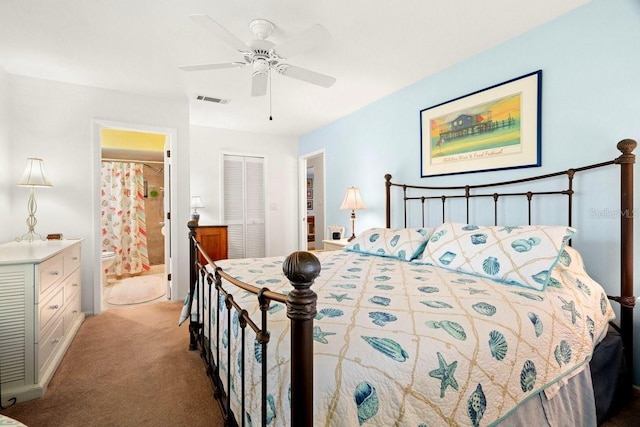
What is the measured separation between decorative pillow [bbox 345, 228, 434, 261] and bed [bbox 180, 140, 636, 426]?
4.5 inches

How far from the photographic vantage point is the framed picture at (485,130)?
222 cm

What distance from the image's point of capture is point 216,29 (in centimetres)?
173

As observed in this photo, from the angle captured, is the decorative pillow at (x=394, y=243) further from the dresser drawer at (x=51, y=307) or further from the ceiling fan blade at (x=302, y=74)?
the dresser drawer at (x=51, y=307)

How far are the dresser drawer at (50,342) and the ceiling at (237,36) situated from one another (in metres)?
2.09

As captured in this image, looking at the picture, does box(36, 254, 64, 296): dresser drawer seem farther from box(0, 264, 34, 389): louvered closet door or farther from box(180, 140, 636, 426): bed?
box(180, 140, 636, 426): bed

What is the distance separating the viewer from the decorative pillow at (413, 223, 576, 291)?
1562mm

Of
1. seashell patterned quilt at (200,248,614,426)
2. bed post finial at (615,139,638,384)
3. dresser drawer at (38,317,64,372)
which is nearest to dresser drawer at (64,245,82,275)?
dresser drawer at (38,317,64,372)

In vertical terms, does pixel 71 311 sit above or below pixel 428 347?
below

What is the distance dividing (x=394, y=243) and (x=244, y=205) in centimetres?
329

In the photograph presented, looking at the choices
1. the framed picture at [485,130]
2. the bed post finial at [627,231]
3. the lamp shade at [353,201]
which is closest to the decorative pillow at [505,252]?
the bed post finial at [627,231]

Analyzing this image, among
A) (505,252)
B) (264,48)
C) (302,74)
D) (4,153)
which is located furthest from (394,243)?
(4,153)

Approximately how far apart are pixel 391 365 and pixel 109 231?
17.9 feet

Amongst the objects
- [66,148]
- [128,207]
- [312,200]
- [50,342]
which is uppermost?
[66,148]

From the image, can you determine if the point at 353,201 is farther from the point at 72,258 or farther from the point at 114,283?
the point at 114,283
